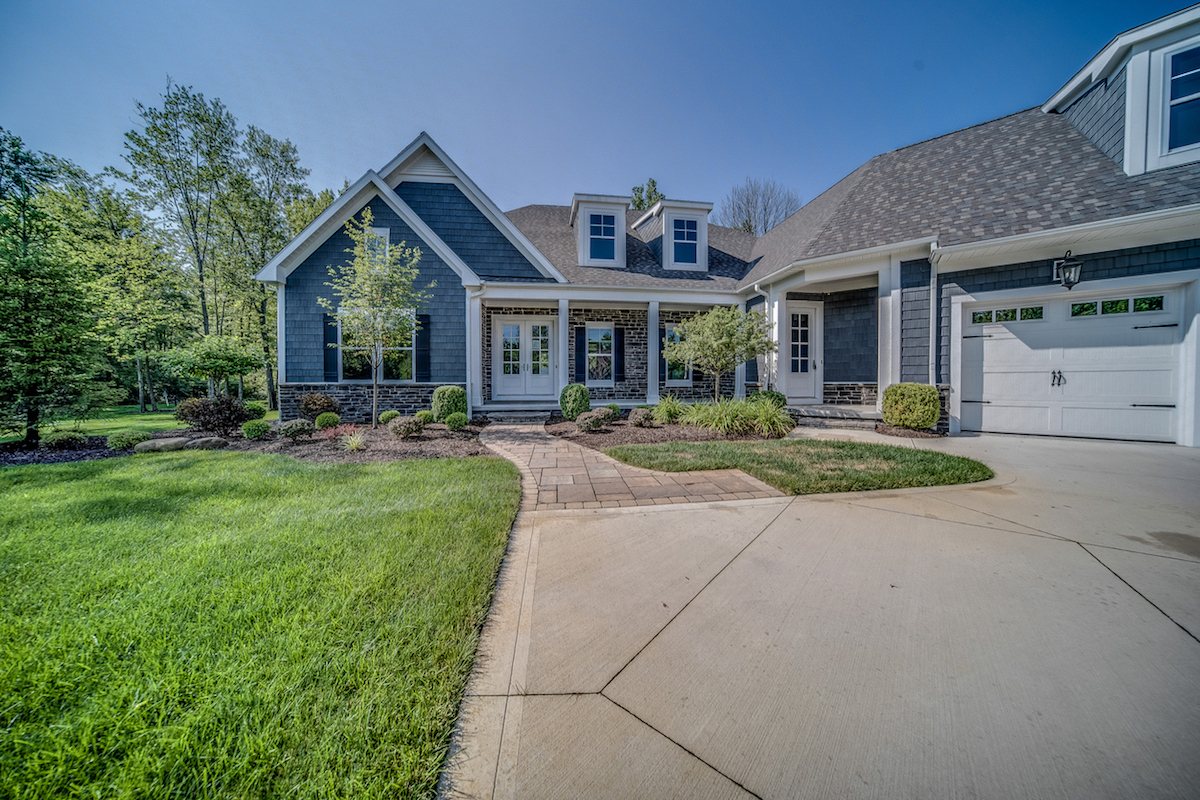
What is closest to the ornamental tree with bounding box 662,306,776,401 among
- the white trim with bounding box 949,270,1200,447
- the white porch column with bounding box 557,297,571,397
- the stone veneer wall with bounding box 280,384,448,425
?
the white porch column with bounding box 557,297,571,397

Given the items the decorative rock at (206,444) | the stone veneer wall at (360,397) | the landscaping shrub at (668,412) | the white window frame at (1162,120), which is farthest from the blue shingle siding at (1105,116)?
the decorative rock at (206,444)

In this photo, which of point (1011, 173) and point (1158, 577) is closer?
point (1158, 577)

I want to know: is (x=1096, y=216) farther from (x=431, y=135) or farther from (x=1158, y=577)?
(x=431, y=135)

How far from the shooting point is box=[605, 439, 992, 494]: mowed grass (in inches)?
175

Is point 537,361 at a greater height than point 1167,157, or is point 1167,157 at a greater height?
point 1167,157

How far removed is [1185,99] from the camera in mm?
6383

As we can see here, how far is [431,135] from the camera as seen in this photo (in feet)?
33.6

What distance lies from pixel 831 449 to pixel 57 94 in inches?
682

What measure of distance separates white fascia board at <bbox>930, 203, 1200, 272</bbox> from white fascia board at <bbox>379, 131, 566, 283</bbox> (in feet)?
26.4

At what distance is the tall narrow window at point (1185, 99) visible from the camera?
6344 mm

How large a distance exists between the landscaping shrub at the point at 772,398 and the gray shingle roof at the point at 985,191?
2956mm

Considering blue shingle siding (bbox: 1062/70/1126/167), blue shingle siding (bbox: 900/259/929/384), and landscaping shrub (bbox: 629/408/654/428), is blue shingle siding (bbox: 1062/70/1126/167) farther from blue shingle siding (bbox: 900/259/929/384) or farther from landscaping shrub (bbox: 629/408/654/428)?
landscaping shrub (bbox: 629/408/654/428)

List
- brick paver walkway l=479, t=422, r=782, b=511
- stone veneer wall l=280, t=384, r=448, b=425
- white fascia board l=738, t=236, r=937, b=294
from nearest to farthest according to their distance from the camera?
1. brick paver walkway l=479, t=422, r=782, b=511
2. white fascia board l=738, t=236, r=937, b=294
3. stone veneer wall l=280, t=384, r=448, b=425

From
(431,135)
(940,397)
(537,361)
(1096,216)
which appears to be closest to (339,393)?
(537,361)
